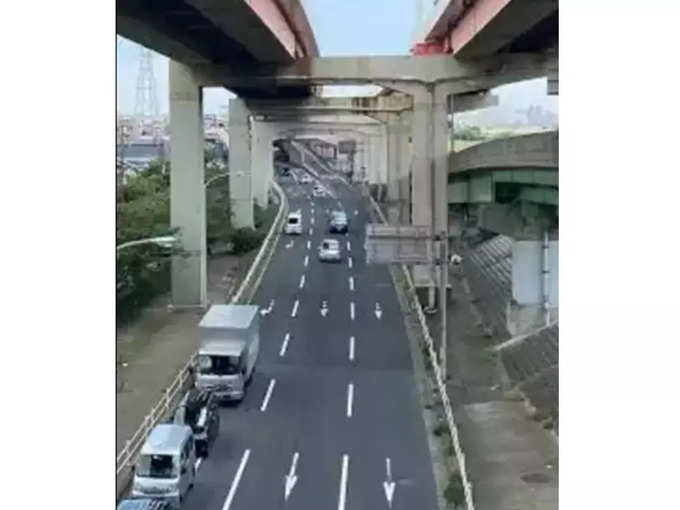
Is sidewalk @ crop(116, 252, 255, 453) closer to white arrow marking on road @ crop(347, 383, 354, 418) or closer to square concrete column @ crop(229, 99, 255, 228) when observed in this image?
white arrow marking on road @ crop(347, 383, 354, 418)

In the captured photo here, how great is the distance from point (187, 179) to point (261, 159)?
79.6 ft

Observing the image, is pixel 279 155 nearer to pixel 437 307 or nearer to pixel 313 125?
pixel 313 125

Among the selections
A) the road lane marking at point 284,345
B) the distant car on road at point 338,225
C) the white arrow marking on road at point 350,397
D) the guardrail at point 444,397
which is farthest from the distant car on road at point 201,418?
the distant car on road at point 338,225

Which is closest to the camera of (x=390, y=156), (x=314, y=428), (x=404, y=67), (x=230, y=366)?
(x=314, y=428)

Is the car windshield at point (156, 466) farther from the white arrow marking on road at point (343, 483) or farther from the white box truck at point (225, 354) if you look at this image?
the white box truck at point (225, 354)

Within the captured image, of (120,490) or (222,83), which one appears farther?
(222,83)

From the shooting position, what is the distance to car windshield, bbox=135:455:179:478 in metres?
11.1

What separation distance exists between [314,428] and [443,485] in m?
2.89

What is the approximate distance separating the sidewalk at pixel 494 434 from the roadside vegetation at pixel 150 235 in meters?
4.54

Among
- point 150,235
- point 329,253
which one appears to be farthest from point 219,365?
point 329,253

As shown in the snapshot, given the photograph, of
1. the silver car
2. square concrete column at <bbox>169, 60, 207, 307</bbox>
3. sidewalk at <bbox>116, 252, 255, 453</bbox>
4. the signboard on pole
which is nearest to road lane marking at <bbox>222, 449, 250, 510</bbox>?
sidewalk at <bbox>116, 252, 255, 453</bbox>

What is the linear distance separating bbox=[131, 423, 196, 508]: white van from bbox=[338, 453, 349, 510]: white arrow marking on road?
1511 millimetres
